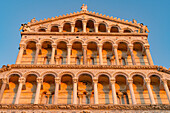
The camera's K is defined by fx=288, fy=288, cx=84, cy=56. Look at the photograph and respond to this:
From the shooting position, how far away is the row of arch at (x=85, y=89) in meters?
16.2

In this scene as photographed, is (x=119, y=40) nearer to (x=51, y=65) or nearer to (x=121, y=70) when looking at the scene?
(x=121, y=70)

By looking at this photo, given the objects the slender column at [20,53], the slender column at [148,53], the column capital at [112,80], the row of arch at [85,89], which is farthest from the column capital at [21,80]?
the slender column at [148,53]

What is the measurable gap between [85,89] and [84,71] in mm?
1051

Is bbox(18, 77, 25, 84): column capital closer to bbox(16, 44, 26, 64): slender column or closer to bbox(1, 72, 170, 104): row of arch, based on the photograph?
bbox(1, 72, 170, 104): row of arch

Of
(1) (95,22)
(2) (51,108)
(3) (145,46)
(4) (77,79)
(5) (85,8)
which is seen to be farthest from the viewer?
(5) (85,8)

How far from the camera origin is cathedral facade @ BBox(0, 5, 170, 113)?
15094mm

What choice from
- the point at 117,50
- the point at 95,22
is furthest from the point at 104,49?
the point at 95,22

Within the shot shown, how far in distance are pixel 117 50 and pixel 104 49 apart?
0.89 meters

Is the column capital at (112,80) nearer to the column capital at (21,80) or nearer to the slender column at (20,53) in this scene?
the column capital at (21,80)

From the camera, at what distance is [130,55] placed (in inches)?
760

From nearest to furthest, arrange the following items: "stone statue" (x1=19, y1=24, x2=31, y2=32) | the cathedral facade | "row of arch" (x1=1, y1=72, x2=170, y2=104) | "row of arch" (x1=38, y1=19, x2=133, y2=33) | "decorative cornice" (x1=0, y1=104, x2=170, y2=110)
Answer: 1. "decorative cornice" (x1=0, y1=104, x2=170, y2=110)
2. the cathedral facade
3. "row of arch" (x1=1, y1=72, x2=170, y2=104)
4. "stone statue" (x1=19, y1=24, x2=31, y2=32)
5. "row of arch" (x1=38, y1=19, x2=133, y2=33)

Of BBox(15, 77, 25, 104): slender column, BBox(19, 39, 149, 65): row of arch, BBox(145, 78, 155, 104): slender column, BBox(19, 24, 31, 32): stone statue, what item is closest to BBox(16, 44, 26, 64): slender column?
BBox(19, 39, 149, 65): row of arch

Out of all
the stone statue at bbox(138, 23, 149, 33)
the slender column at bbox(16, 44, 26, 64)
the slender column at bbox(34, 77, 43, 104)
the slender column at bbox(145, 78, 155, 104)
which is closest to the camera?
the slender column at bbox(34, 77, 43, 104)

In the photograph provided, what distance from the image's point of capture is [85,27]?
21.1 m
